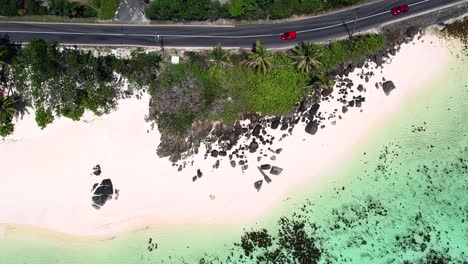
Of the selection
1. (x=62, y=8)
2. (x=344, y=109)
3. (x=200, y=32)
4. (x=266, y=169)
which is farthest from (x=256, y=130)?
(x=62, y=8)

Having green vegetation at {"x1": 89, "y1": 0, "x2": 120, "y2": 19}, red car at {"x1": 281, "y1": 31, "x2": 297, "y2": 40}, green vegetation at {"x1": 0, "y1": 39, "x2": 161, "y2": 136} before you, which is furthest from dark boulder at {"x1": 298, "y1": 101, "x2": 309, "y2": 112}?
green vegetation at {"x1": 89, "y1": 0, "x2": 120, "y2": 19}

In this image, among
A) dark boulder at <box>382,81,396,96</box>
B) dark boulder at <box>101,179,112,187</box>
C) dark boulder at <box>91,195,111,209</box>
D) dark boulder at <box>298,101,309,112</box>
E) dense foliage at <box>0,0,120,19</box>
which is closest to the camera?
dark boulder at <box>91,195,111,209</box>

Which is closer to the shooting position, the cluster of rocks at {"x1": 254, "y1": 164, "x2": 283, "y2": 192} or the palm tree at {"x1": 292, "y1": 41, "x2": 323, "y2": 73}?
the palm tree at {"x1": 292, "y1": 41, "x2": 323, "y2": 73}

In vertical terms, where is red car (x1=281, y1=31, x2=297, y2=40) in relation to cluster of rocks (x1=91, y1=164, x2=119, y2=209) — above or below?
above

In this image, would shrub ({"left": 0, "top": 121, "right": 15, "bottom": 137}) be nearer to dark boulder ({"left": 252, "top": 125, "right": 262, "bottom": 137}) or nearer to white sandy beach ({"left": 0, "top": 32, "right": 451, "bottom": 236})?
white sandy beach ({"left": 0, "top": 32, "right": 451, "bottom": 236})

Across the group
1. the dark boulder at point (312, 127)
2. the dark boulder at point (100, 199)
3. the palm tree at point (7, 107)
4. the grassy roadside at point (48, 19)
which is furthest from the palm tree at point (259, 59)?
the palm tree at point (7, 107)

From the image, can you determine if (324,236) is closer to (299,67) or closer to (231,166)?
(231,166)

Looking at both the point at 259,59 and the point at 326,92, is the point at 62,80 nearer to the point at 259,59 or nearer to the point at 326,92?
the point at 259,59

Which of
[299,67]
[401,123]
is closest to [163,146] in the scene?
[299,67]
